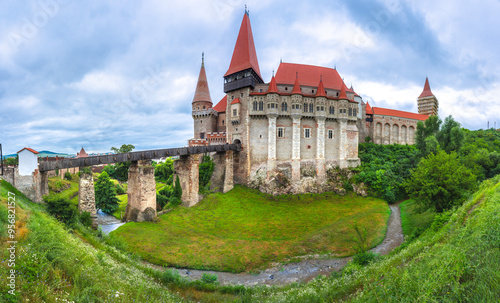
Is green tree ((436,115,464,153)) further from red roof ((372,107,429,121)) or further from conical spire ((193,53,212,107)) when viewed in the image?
conical spire ((193,53,212,107))

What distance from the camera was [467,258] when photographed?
4777mm

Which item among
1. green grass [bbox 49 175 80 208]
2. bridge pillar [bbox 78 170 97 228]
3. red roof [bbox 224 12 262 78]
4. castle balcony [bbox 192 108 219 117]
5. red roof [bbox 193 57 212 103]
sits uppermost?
red roof [bbox 224 12 262 78]

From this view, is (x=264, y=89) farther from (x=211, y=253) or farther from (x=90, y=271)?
(x=90, y=271)

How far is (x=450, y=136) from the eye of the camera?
3122 centimetres

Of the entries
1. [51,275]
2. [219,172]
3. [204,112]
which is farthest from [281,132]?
[51,275]

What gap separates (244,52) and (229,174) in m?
18.0

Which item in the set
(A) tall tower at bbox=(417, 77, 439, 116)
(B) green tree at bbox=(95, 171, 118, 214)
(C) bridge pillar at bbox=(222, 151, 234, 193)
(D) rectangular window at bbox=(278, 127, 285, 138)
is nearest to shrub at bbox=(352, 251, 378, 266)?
(C) bridge pillar at bbox=(222, 151, 234, 193)

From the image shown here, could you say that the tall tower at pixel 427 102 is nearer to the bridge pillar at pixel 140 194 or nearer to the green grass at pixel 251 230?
the green grass at pixel 251 230

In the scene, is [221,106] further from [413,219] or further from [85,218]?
[413,219]

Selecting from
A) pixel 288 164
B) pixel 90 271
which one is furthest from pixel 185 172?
pixel 90 271

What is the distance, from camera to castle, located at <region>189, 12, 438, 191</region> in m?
30.7

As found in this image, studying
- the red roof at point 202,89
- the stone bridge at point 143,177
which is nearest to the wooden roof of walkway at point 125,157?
the stone bridge at point 143,177

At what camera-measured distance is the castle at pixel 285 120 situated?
1210 inches

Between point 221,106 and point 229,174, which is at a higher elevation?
point 221,106
